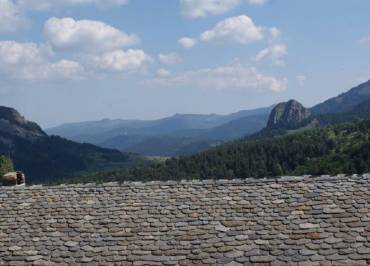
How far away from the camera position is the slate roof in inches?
526

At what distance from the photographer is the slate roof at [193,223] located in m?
13.4

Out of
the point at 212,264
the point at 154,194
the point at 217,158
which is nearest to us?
the point at 212,264

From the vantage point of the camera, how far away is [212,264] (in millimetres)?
13148

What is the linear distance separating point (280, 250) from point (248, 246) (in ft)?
2.71

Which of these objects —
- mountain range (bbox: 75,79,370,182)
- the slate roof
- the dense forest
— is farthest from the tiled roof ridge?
the dense forest

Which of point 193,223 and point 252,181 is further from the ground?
point 252,181

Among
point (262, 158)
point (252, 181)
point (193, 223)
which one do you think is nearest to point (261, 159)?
point (262, 158)

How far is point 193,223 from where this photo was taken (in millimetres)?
14758

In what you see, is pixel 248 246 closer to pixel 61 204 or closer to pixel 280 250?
pixel 280 250

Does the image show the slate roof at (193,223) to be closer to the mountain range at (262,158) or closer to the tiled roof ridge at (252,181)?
the tiled roof ridge at (252,181)

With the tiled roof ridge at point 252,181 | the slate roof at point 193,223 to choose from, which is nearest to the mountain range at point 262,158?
the tiled roof ridge at point 252,181

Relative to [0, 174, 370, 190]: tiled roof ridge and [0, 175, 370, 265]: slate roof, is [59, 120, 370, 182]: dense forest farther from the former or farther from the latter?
[0, 175, 370, 265]: slate roof

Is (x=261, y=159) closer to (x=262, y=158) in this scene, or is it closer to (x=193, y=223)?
(x=262, y=158)

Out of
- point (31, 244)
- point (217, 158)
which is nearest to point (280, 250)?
point (31, 244)
